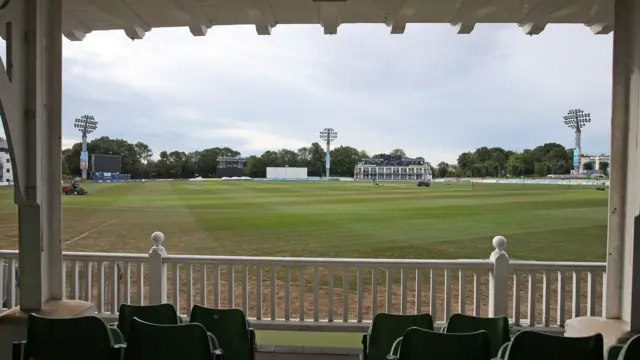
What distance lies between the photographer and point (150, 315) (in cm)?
253

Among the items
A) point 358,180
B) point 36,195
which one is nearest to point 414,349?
point 36,195

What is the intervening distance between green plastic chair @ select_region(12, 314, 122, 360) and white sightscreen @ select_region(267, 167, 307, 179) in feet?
301

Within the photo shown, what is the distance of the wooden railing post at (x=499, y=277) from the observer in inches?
148

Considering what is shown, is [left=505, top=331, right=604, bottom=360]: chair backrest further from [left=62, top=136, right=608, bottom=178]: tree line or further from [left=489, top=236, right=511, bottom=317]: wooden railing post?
[left=62, top=136, right=608, bottom=178]: tree line

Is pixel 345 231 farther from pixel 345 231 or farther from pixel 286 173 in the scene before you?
pixel 286 173

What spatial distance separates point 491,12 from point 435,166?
9375 centimetres

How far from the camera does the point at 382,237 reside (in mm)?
22906

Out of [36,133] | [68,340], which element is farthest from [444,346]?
[36,133]

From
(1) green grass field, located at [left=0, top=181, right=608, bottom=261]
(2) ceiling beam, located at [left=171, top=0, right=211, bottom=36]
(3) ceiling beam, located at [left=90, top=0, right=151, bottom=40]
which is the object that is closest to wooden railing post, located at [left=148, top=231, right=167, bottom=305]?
(3) ceiling beam, located at [left=90, top=0, right=151, bottom=40]

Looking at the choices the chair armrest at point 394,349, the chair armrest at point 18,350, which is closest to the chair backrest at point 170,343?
the chair armrest at point 18,350

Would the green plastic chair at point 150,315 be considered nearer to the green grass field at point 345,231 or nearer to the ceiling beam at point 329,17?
the ceiling beam at point 329,17

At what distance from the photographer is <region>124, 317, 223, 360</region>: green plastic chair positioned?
2014mm

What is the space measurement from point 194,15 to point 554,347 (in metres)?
3.06

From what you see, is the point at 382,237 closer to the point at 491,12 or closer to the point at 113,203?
the point at 491,12
